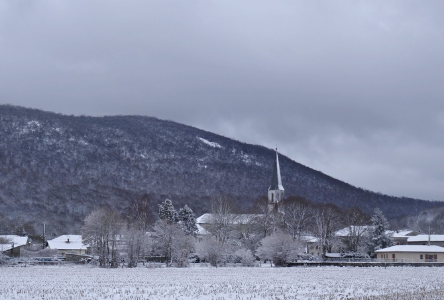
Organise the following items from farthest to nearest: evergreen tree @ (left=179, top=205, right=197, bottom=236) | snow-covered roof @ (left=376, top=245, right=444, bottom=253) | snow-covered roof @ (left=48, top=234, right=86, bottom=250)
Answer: snow-covered roof @ (left=48, top=234, right=86, bottom=250) → evergreen tree @ (left=179, top=205, right=197, bottom=236) → snow-covered roof @ (left=376, top=245, right=444, bottom=253)

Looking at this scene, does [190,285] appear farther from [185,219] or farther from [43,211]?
[43,211]

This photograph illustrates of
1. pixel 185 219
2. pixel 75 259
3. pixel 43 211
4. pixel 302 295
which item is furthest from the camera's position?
pixel 43 211

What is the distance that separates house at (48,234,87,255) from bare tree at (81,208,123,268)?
24403mm

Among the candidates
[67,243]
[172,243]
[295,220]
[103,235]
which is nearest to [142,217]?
[67,243]

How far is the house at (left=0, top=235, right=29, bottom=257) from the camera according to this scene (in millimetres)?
86000

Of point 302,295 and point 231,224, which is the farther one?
point 231,224

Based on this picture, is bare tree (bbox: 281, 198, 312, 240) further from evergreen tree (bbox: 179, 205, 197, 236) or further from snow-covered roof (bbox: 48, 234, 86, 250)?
snow-covered roof (bbox: 48, 234, 86, 250)

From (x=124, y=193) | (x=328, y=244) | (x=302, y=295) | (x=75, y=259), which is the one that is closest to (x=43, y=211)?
(x=124, y=193)

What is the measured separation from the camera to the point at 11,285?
38.0 m

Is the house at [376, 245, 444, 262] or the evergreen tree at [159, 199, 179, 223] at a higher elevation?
the evergreen tree at [159, 199, 179, 223]

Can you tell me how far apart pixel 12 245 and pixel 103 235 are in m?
21.6

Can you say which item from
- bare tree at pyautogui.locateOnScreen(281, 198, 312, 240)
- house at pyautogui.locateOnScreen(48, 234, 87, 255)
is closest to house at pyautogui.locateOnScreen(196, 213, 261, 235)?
bare tree at pyautogui.locateOnScreen(281, 198, 312, 240)

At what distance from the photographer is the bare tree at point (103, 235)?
71.8m

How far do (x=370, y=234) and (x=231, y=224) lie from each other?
21.6 m
